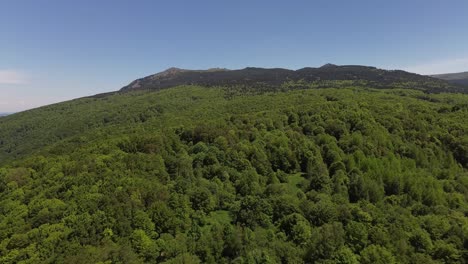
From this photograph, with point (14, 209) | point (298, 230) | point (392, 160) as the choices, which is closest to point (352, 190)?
point (392, 160)

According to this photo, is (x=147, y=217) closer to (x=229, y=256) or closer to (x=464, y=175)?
(x=229, y=256)

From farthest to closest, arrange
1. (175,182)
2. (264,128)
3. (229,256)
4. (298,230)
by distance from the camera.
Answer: (264,128) → (175,182) → (298,230) → (229,256)

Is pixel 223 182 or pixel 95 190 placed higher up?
pixel 95 190

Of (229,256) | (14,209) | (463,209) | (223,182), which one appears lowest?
(463,209)

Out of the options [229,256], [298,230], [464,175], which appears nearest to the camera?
[229,256]

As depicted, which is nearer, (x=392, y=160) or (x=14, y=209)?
(x=14, y=209)

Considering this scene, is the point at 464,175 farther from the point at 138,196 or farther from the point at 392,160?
the point at 138,196

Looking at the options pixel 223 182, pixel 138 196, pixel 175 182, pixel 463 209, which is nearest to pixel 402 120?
pixel 463 209
